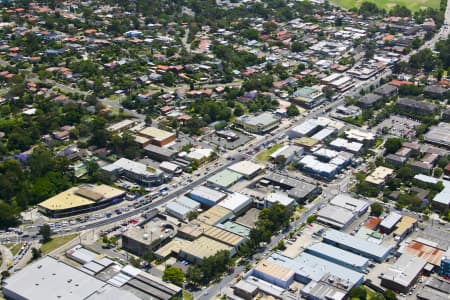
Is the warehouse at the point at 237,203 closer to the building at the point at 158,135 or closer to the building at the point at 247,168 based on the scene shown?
the building at the point at 247,168

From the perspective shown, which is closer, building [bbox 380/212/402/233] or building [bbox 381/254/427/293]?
building [bbox 381/254/427/293]

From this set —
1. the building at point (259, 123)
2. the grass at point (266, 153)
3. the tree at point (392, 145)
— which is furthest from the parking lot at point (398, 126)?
the grass at point (266, 153)

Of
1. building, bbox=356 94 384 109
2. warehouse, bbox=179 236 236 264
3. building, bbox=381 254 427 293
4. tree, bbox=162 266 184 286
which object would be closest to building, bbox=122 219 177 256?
warehouse, bbox=179 236 236 264

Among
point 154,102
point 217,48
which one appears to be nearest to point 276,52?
point 217,48

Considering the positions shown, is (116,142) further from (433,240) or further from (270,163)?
(433,240)

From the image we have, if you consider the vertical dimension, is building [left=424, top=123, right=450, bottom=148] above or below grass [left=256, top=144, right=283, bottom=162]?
above

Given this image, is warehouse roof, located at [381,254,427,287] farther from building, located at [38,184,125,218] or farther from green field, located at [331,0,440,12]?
green field, located at [331,0,440,12]
